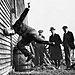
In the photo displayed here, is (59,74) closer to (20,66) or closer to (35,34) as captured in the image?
(20,66)

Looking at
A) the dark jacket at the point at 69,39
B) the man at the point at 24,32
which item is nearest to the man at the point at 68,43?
the dark jacket at the point at 69,39

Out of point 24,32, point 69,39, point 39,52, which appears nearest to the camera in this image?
point 24,32

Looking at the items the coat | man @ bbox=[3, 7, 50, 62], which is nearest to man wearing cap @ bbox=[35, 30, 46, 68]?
the coat

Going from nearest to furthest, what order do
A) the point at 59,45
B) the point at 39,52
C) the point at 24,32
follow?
the point at 24,32
the point at 59,45
the point at 39,52

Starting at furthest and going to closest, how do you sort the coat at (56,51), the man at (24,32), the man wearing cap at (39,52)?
the man wearing cap at (39,52)
the coat at (56,51)
the man at (24,32)

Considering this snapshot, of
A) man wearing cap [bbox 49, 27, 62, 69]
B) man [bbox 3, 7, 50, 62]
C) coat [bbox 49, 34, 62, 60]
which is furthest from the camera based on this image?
coat [bbox 49, 34, 62, 60]

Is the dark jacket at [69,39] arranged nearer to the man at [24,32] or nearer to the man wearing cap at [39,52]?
the man wearing cap at [39,52]

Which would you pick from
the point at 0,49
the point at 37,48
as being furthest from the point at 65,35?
the point at 0,49

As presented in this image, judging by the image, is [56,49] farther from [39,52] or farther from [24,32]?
[24,32]

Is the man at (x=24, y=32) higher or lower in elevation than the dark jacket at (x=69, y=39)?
lower

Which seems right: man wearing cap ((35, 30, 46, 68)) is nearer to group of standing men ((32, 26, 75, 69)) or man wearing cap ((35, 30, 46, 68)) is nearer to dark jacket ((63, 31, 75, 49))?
group of standing men ((32, 26, 75, 69))

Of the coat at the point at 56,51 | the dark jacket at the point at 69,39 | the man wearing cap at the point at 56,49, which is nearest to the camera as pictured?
the dark jacket at the point at 69,39

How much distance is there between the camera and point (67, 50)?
10.7m

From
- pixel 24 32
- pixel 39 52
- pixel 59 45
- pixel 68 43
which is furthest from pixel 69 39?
pixel 24 32
